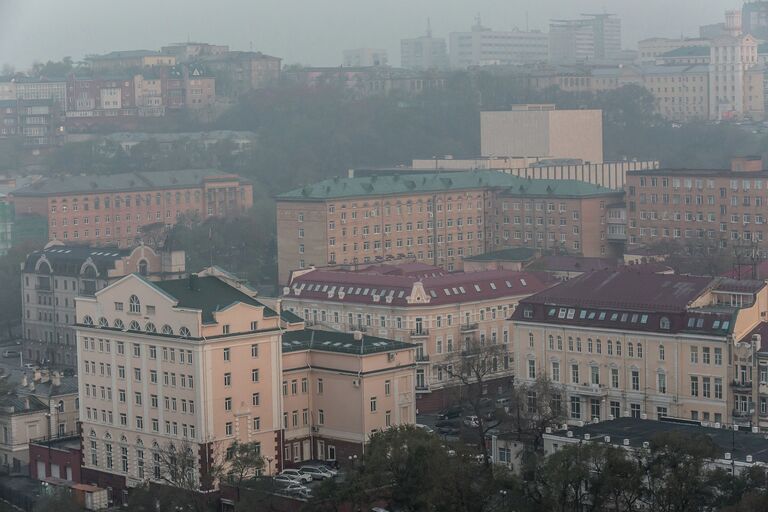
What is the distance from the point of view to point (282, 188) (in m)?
55.7

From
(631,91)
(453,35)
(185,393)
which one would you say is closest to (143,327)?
(185,393)

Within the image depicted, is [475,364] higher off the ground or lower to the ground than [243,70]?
lower

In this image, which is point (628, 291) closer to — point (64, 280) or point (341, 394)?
point (341, 394)

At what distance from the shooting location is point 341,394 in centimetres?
2334

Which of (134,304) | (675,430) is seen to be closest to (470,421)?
(134,304)

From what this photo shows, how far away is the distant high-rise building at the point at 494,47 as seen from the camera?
108 meters

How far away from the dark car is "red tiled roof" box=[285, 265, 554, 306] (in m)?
2.66

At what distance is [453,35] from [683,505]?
309 feet

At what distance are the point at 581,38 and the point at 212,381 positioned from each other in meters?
91.9

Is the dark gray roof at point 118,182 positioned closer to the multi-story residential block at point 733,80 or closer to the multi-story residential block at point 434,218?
the multi-story residential block at point 434,218

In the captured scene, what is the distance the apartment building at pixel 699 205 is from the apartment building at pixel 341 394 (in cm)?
1627

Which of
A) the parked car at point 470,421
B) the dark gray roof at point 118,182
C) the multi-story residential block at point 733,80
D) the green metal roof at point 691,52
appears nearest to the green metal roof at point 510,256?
the parked car at point 470,421

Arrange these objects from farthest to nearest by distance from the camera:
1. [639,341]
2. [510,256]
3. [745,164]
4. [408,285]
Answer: [745,164] < [510,256] < [408,285] < [639,341]

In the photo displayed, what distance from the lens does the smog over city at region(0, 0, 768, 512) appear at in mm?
19484
